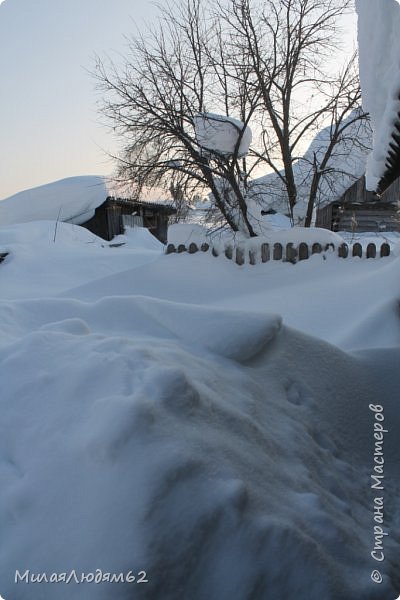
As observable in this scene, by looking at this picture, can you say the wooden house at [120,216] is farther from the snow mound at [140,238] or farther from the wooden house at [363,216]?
the wooden house at [363,216]

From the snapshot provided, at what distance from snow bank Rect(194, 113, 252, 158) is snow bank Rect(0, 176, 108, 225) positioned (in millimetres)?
11703

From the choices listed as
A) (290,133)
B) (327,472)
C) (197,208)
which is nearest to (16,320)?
(327,472)

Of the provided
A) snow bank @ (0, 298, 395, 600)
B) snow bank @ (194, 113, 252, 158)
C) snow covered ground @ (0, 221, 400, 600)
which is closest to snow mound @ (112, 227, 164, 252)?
snow bank @ (194, 113, 252, 158)

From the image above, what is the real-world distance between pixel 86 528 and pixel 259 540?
593mm

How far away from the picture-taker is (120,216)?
2320cm

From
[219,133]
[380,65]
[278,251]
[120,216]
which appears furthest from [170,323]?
[120,216]

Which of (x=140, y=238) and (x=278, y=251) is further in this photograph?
(x=140, y=238)

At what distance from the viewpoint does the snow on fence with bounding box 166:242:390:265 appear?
9.64 m

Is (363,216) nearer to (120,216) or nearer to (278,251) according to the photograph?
(120,216)

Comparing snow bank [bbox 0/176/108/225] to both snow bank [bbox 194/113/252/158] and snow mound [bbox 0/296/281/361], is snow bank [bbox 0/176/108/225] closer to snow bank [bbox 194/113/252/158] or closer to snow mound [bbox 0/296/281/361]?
snow bank [bbox 194/113/252/158]

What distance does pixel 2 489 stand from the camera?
1.73 metres

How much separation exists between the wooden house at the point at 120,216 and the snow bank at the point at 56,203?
46 cm

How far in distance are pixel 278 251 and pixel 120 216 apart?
1462 centimetres

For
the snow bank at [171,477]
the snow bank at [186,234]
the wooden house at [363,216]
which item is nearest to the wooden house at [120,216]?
the wooden house at [363,216]
